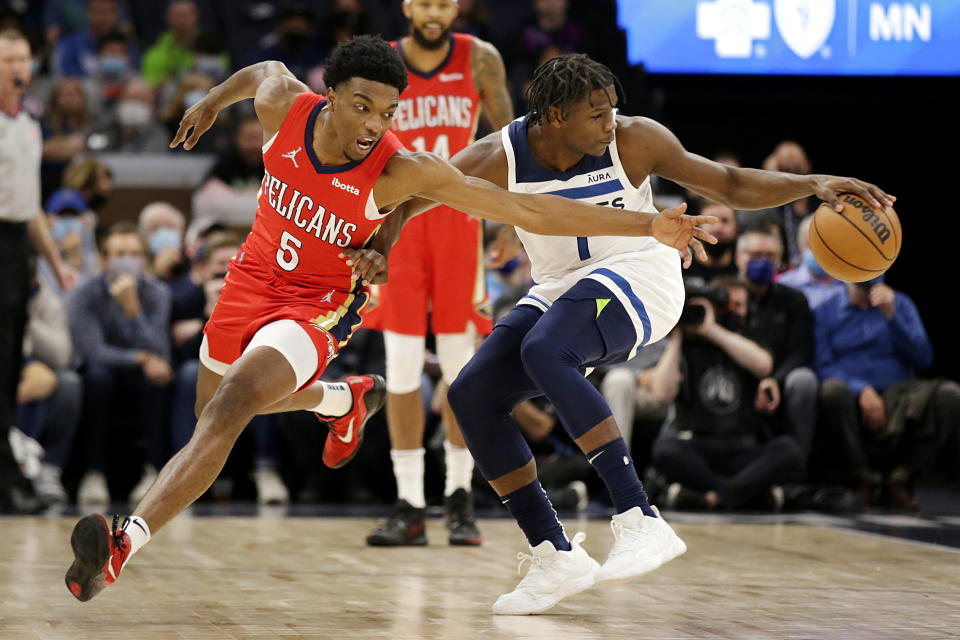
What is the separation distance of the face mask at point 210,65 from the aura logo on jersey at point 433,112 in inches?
206

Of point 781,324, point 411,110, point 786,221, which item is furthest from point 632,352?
point 786,221

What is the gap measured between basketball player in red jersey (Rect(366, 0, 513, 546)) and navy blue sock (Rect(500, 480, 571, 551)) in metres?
1.61

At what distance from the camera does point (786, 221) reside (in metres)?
9.03

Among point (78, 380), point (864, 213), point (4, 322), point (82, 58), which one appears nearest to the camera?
point (864, 213)

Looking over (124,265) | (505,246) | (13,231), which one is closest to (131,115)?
(124,265)

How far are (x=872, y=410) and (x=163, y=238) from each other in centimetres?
462

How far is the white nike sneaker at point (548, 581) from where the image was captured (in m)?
3.75

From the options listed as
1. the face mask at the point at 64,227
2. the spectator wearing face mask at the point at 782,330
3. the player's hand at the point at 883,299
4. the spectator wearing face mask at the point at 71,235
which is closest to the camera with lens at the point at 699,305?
the spectator wearing face mask at the point at 782,330

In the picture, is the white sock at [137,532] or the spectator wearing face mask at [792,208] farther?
the spectator wearing face mask at [792,208]

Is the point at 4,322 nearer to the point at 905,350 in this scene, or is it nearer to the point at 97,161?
the point at 97,161

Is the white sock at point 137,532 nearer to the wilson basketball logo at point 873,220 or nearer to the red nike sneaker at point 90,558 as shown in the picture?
the red nike sneaker at point 90,558

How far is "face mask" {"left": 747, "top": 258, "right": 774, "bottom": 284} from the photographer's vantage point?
746cm

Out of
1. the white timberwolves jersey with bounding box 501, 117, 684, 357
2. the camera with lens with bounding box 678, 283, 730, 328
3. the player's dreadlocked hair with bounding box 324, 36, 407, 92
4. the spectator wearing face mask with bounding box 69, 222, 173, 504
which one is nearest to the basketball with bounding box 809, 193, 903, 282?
the white timberwolves jersey with bounding box 501, 117, 684, 357

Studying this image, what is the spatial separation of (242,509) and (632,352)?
3.47 meters
